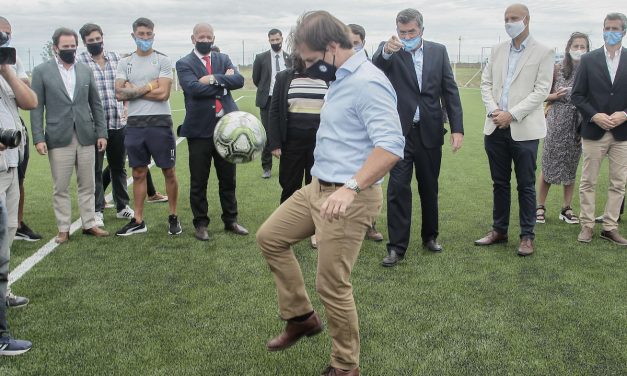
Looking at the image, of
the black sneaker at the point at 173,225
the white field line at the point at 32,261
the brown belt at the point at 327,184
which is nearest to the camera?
the brown belt at the point at 327,184

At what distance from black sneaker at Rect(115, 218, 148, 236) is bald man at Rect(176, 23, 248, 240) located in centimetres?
66

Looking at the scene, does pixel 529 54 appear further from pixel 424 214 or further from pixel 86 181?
pixel 86 181

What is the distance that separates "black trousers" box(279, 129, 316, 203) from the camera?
589 centimetres

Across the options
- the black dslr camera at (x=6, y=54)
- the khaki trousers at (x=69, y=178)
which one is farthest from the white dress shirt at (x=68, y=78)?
the black dslr camera at (x=6, y=54)

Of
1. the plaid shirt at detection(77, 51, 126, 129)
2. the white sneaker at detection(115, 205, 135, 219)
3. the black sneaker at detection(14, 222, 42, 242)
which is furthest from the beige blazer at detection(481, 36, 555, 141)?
the black sneaker at detection(14, 222, 42, 242)

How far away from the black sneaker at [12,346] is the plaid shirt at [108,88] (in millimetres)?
3961

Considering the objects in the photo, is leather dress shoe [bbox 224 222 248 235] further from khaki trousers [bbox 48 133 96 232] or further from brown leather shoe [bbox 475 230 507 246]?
brown leather shoe [bbox 475 230 507 246]

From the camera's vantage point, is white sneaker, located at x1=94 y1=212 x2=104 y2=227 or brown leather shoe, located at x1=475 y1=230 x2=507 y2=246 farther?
white sneaker, located at x1=94 y1=212 x2=104 y2=227

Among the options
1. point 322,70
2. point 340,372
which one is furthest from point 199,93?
point 340,372

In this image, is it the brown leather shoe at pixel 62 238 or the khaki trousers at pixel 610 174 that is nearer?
the khaki trousers at pixel 610 174

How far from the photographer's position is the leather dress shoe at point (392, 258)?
559 centimetres

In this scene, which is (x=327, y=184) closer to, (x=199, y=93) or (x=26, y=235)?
(x=199, y=93)

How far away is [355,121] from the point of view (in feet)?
10.6

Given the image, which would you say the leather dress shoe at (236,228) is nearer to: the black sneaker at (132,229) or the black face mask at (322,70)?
the black sneaker at (132,229)
